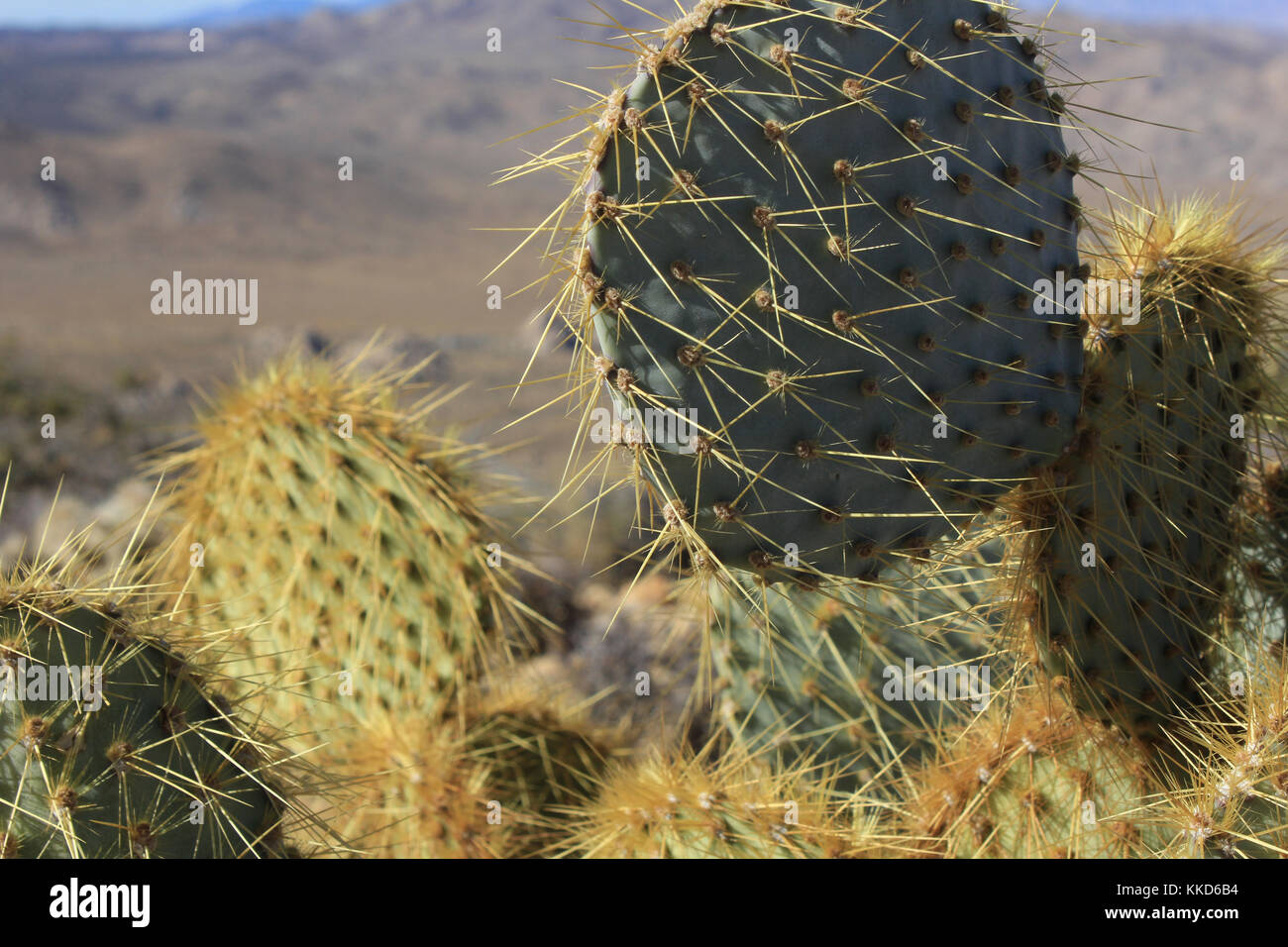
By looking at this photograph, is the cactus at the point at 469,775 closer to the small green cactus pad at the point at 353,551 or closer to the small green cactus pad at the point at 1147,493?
the small green cactus pad at the point at 353,551

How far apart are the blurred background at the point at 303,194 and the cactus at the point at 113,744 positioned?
768 millimetres

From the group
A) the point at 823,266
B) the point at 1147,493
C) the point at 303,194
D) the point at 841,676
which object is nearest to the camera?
the point at 823,266

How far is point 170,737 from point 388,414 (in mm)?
1432

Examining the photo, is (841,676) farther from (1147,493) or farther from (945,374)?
(945,374)

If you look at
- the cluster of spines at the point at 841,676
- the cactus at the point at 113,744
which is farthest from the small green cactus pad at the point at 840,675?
the cactus at the point at 113,744

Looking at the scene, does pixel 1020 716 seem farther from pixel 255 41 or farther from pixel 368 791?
pixel 255 41

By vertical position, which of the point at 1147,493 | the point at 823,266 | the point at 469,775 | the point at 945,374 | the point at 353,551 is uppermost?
the point at 823,266

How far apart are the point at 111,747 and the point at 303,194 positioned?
43.2 m

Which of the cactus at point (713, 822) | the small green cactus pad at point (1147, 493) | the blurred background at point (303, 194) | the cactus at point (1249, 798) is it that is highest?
the blurred background at point (303, 194)

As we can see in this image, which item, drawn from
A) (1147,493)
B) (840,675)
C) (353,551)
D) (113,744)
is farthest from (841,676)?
(113,744)

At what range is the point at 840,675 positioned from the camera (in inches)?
111

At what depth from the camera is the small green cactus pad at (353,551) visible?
3.09m

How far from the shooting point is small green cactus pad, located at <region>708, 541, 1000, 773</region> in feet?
8.95
